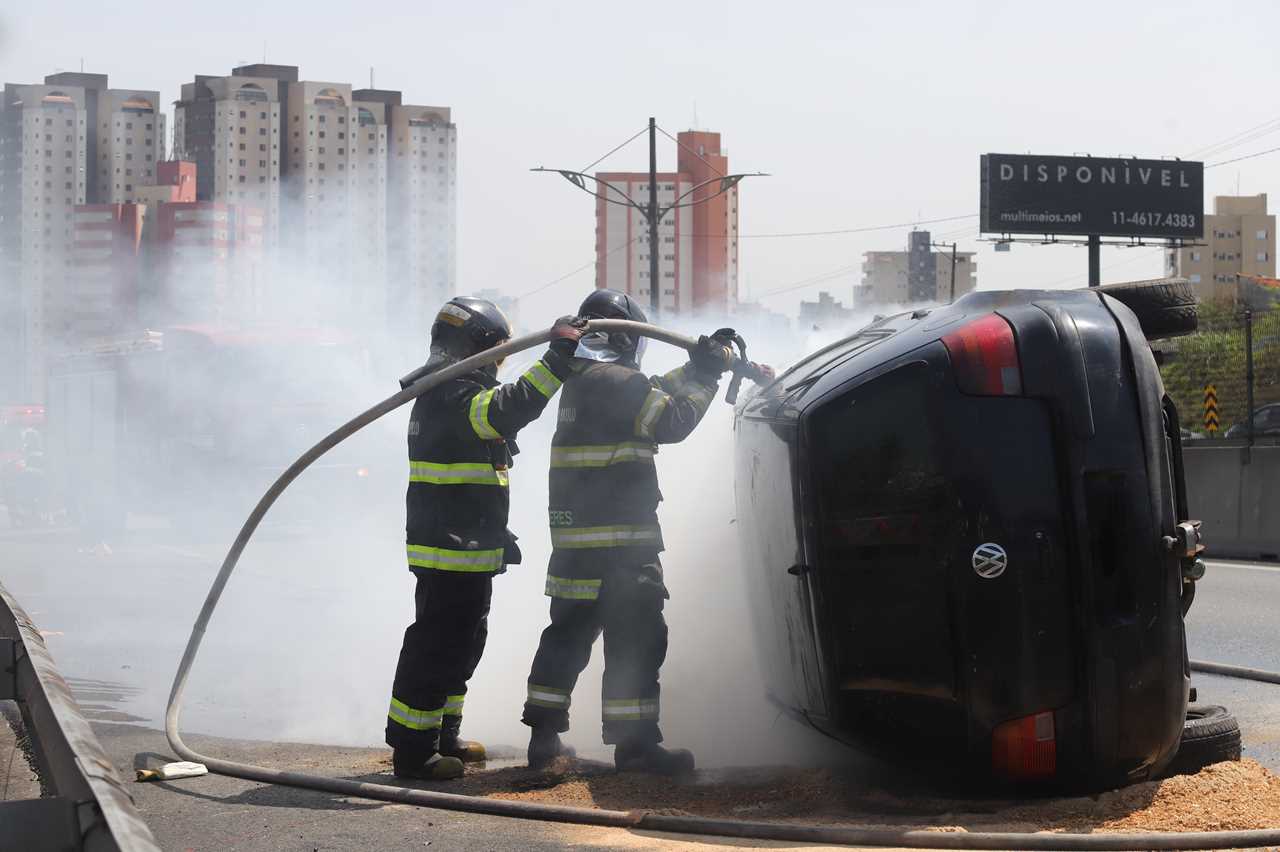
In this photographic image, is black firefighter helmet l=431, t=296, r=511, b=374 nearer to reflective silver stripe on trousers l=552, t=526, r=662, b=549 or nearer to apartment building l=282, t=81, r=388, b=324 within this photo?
reflective silver stripe on trousers l=552, t=526, r=662, b=549

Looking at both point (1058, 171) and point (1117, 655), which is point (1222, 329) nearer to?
point (1117, 655)

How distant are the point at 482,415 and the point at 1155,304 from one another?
249 cm

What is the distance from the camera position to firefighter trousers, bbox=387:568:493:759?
236 inches

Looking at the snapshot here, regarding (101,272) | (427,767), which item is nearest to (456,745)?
(427,767)

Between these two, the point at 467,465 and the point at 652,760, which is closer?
the point at 652,760

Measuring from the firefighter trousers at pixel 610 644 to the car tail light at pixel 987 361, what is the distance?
1.86m

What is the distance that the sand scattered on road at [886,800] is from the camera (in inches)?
186

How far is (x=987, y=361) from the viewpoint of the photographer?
15.5 ft

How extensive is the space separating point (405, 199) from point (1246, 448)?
1410 centimetres

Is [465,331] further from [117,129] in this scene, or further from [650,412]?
[117,129]

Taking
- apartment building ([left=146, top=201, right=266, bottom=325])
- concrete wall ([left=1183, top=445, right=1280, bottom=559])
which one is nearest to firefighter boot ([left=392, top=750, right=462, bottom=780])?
concrete wall ([left=1183, top=445, right=1280, bottom=559])

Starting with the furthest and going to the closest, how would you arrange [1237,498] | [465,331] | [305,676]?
[1237,498] → [305,676] → [465,331]

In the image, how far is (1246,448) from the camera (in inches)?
671

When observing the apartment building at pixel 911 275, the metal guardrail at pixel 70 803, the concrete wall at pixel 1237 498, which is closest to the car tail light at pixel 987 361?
the metal guardrail at pixel 70 803
